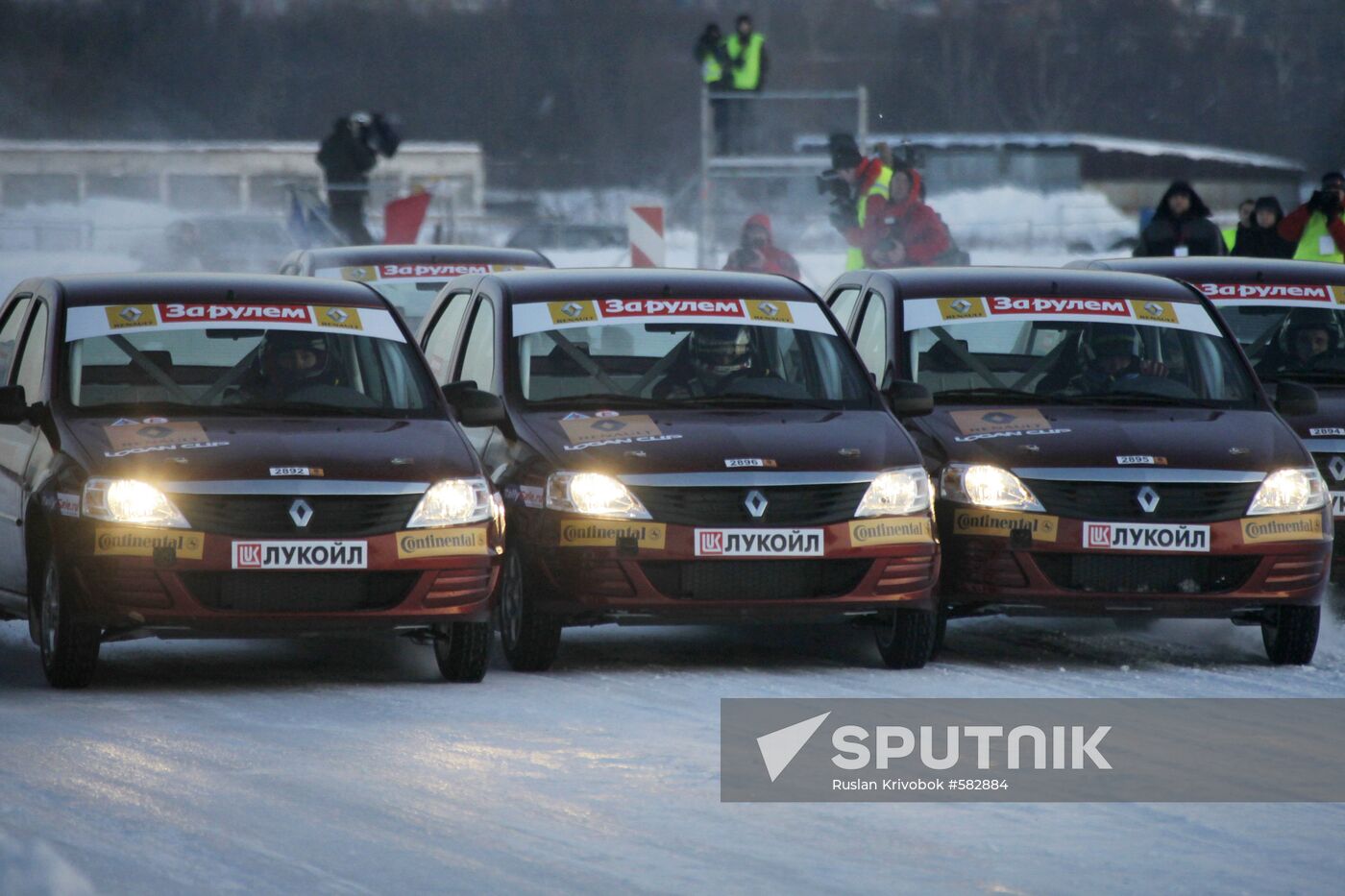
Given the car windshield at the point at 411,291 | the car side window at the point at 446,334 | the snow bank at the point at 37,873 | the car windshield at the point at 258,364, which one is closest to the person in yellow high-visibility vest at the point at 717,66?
the car windshield at the point at 411,291

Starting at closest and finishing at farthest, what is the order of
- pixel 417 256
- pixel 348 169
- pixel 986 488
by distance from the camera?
pixel 986 488
pixel 417 256
pixel 348 169

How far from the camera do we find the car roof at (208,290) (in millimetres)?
10141

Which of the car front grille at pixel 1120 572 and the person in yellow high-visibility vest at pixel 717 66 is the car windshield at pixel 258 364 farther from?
the person in yellow high-visibility vest at pixel 717 66

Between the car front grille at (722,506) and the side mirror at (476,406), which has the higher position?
the side mirror at (476,406)

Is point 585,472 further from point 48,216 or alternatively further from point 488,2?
point 488,2

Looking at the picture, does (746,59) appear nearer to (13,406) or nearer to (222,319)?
(222,319)

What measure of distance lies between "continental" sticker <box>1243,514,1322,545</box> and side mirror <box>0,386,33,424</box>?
454cm

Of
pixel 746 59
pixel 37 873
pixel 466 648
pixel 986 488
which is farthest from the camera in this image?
pixel 746 59

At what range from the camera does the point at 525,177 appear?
218 feet

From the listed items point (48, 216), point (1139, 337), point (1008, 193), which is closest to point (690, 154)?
point (1008, 193)

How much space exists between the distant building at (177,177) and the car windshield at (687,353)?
19475mm

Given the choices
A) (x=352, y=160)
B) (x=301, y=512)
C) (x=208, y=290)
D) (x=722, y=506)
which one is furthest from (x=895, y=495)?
(x=352, y=160)

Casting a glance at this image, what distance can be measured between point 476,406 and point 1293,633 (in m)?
3.28

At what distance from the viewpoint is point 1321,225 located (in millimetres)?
19547
